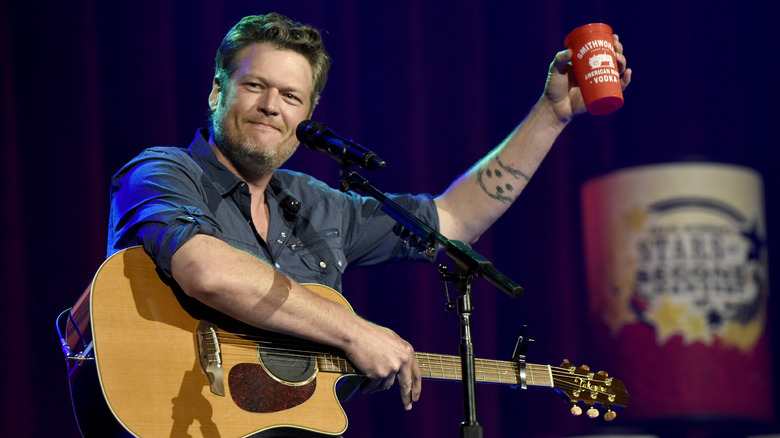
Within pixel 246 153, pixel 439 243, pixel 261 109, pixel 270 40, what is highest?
pixel 270 40

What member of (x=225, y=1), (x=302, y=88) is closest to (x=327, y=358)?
(x=302, y=88)

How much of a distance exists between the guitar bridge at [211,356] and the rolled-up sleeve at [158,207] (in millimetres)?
188

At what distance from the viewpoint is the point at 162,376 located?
1.99 m

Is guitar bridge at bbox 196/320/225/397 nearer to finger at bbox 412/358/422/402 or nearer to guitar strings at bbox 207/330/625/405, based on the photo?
guitar strings at bbox 207/330/625/405

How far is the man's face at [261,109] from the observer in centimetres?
267

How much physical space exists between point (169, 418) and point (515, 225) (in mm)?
2390

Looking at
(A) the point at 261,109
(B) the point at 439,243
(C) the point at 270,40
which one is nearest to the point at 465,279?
(B) the point at 439,243

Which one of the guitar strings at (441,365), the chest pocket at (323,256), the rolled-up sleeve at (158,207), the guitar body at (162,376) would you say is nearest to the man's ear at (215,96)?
the rolled-up sleeve at (158,207)

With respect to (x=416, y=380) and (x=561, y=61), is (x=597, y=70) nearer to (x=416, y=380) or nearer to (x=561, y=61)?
(x=561, y=61)

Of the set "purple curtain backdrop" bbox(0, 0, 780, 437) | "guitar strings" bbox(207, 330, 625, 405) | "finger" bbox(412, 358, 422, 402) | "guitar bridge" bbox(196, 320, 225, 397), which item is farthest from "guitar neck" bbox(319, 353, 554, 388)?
"purple curtain backdrop" bbox(0, 0, 780, 437)

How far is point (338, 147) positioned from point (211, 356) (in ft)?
2.09

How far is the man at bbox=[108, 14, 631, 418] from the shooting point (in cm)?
209

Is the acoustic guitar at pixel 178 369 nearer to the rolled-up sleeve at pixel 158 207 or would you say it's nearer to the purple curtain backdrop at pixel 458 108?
the rolled-up sleeve at pixel 158 207

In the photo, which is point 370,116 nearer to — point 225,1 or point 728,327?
point 225,1
